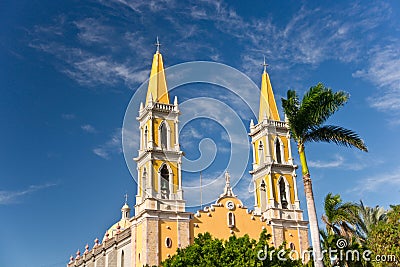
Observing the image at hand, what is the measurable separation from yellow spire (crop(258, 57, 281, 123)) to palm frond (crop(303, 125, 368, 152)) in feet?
89.3

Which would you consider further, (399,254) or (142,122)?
(142,122)

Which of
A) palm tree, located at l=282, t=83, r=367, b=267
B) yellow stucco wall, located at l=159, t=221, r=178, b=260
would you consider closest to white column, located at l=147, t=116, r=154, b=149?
yellow stucco wall, located at l=159, t=221, r=178, b=260

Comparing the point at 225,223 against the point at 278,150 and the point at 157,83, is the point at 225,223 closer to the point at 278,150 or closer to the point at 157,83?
the point at 278,150

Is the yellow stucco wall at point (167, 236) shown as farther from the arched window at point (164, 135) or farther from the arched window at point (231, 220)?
the arched window at point (164, 135)

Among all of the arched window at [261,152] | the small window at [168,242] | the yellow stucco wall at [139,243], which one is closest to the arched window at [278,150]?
the arched window at [261,152]

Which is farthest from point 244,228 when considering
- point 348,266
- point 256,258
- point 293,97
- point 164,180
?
point 293,97

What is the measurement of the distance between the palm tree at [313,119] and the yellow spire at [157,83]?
78.9 feet

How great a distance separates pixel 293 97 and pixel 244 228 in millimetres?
24042

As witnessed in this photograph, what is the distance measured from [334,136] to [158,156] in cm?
2298

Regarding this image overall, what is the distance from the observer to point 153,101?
45.9 metres

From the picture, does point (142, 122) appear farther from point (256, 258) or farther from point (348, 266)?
point (348, 266)

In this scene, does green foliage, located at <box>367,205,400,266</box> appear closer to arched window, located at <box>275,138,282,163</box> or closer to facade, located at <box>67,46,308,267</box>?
facade, located at <box>67,46,308,267</box>

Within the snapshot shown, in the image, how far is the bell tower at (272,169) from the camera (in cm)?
4772

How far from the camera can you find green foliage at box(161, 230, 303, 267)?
3031 cm
